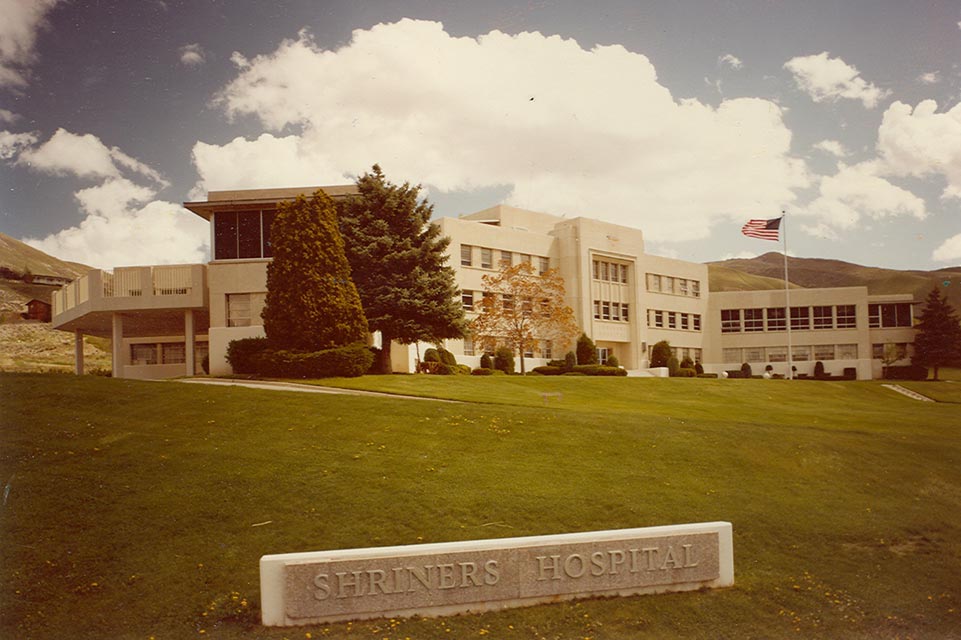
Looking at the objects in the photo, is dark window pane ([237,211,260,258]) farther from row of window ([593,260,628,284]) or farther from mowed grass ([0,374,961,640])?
row of window ([593,260,628,284])

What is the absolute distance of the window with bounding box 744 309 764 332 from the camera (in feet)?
202

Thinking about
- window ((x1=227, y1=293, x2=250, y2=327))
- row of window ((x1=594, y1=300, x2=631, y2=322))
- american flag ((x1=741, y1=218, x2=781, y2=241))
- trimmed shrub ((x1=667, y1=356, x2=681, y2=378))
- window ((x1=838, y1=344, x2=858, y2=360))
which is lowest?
trimmed shrub ((x1=667, y1=356, x2=681, y2=378))

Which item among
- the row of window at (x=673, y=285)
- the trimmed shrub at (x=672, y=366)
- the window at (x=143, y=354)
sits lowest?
the trimmed shrub at (x=672, y=366)

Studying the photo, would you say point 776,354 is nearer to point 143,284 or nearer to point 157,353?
point 157,353

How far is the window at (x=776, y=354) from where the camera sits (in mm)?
61031

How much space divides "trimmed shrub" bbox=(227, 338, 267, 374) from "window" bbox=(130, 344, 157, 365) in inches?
460

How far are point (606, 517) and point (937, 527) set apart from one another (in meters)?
5.44

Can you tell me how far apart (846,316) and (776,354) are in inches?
246

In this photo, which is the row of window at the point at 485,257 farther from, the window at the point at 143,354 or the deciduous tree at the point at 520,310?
the window at the point at 143,354

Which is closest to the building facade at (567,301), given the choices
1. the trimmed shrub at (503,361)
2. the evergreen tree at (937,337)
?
the trimmed shrub at (503,361)

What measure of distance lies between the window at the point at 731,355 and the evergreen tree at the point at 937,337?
13063mm

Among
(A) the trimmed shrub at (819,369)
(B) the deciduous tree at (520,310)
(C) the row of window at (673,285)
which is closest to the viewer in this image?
(B) the deciduous tree at (520,310)

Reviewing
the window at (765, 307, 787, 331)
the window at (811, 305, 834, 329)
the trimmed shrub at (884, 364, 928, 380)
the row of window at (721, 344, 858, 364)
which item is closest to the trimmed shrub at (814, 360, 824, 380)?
the row of window at (721, 344, 858, 364)

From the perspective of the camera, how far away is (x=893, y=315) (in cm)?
6091
